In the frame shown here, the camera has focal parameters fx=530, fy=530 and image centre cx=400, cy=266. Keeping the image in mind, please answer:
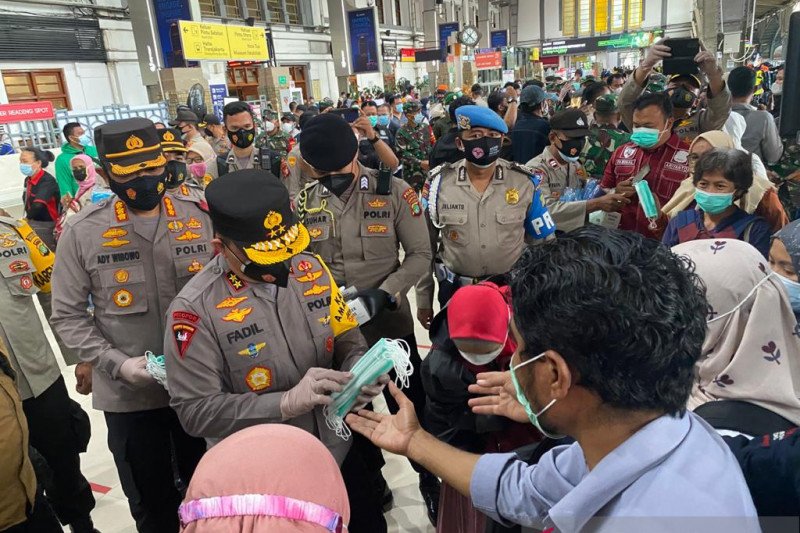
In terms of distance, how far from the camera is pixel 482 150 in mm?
2592

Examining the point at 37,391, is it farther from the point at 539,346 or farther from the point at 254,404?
the point at 539,346

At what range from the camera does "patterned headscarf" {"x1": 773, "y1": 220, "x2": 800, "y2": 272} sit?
1646mm

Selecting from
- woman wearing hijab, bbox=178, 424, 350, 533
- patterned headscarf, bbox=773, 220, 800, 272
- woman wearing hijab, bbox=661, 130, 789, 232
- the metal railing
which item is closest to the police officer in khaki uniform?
woman wearing hijab, bbox=661, 130, 789, 232

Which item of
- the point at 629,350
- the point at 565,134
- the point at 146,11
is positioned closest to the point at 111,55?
the point at 146,11

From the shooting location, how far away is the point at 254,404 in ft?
4.88

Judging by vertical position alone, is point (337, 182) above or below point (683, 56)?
below

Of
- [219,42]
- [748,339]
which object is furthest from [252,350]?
[219,42]

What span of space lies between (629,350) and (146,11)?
13.2 m

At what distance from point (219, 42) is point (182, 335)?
11.5 metres

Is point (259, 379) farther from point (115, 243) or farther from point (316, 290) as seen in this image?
point (115, 243)

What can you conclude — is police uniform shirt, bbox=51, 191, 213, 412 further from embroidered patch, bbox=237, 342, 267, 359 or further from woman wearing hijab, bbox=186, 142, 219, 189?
woman wearing hijab, bbox=186, 142, 219, 189

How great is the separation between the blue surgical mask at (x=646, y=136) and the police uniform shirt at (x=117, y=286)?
2.51 m

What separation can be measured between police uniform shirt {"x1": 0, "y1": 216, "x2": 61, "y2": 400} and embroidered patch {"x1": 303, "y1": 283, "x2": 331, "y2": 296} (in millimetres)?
1275

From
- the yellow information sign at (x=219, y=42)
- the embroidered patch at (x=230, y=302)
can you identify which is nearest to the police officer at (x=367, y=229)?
the embroidered patch at (x=230, y=302)
